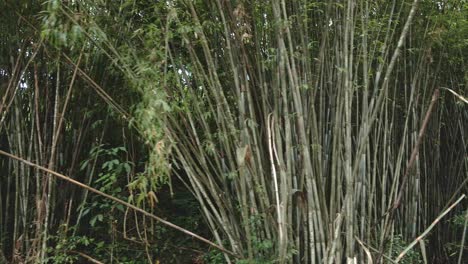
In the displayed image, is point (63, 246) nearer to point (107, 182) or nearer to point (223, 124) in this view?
point (107, 182)

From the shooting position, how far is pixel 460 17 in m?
3.61

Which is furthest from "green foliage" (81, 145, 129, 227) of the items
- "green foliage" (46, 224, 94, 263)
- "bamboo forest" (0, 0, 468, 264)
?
"green foliage" (46, 224, 94, 263)

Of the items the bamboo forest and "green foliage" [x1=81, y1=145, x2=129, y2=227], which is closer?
the bamboo forest

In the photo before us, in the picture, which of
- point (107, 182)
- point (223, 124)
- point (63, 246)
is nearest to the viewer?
point (223, 124)

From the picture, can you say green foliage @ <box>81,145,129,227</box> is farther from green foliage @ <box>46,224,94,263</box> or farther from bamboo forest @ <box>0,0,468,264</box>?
green foliage @ <box>46,224,94,263</box>

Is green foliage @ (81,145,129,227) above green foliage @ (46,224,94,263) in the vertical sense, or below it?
above

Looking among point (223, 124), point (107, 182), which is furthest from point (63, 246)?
point (223, 124)

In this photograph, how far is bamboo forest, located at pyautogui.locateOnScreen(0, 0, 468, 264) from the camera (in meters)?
2.79

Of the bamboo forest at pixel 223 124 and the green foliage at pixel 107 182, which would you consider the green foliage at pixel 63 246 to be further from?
the green foliage at pixel 107 182

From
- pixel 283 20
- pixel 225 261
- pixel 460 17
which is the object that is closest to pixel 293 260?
pixel 225 261

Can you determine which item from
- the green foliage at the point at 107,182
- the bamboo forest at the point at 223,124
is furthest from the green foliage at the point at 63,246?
the green foliage at the point at 107,182

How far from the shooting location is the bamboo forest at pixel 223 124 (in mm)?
2785

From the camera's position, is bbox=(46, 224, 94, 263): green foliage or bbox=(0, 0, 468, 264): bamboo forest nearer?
bbox=(0, 0, 468, 264): bamboo forest

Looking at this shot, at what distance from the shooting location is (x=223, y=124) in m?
2.91
